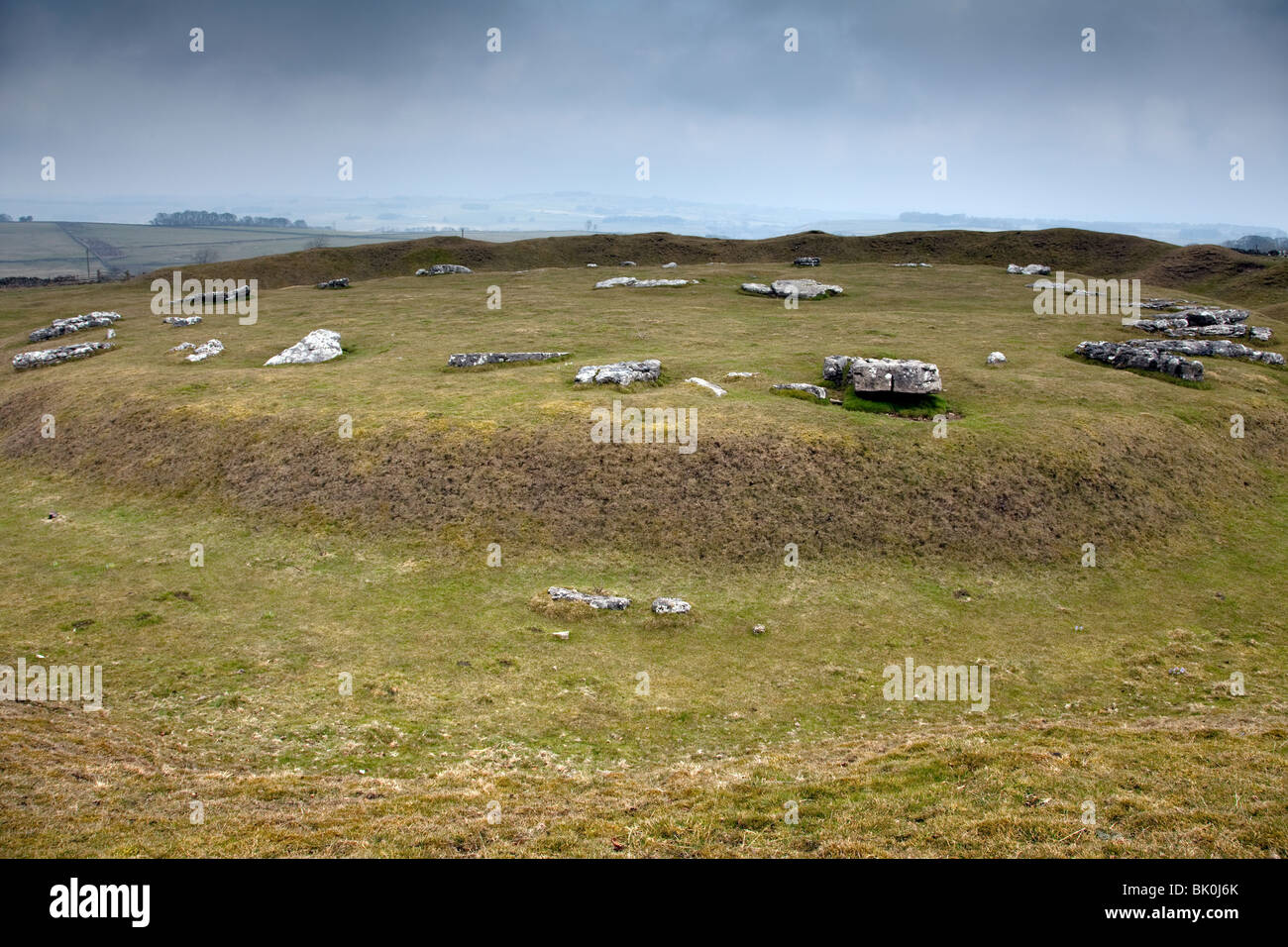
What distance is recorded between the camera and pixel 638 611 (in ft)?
96.6

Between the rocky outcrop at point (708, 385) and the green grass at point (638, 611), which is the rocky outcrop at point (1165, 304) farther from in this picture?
the rocky outcrop at point (708, 385)


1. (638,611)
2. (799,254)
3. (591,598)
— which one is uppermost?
(799,254)

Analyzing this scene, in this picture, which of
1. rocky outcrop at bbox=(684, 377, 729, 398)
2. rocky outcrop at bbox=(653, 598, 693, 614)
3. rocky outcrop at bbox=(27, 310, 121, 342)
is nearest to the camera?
rocky outcrop at bbox=(653, 598, 693, 614)

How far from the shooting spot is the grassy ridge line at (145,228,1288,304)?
108 meters

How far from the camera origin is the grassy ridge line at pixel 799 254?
10769 cm

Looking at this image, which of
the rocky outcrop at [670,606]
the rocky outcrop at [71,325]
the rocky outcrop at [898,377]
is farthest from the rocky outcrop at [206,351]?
the rocky outcrop at [898,377]

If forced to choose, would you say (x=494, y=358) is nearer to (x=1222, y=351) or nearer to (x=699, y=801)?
(x=699, y=801)

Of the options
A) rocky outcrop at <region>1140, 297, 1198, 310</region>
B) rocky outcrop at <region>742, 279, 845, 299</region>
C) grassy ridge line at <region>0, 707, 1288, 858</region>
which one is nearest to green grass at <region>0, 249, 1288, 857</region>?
grassy ridge line at <region>0, 707, 1288, 858</region>

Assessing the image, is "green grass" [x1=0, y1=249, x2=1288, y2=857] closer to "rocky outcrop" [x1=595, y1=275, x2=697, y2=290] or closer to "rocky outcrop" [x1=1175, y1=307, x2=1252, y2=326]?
"rocky outcrop" [x1=1175, y1=307, x2=1252, y2=326]

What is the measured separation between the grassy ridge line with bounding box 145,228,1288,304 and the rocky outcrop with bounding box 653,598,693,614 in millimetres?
99070

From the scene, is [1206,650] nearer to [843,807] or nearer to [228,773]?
[843,807]

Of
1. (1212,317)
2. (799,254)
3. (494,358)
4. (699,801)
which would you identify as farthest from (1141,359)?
(799,254)

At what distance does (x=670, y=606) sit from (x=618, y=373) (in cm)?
2198

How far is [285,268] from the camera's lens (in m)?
113
